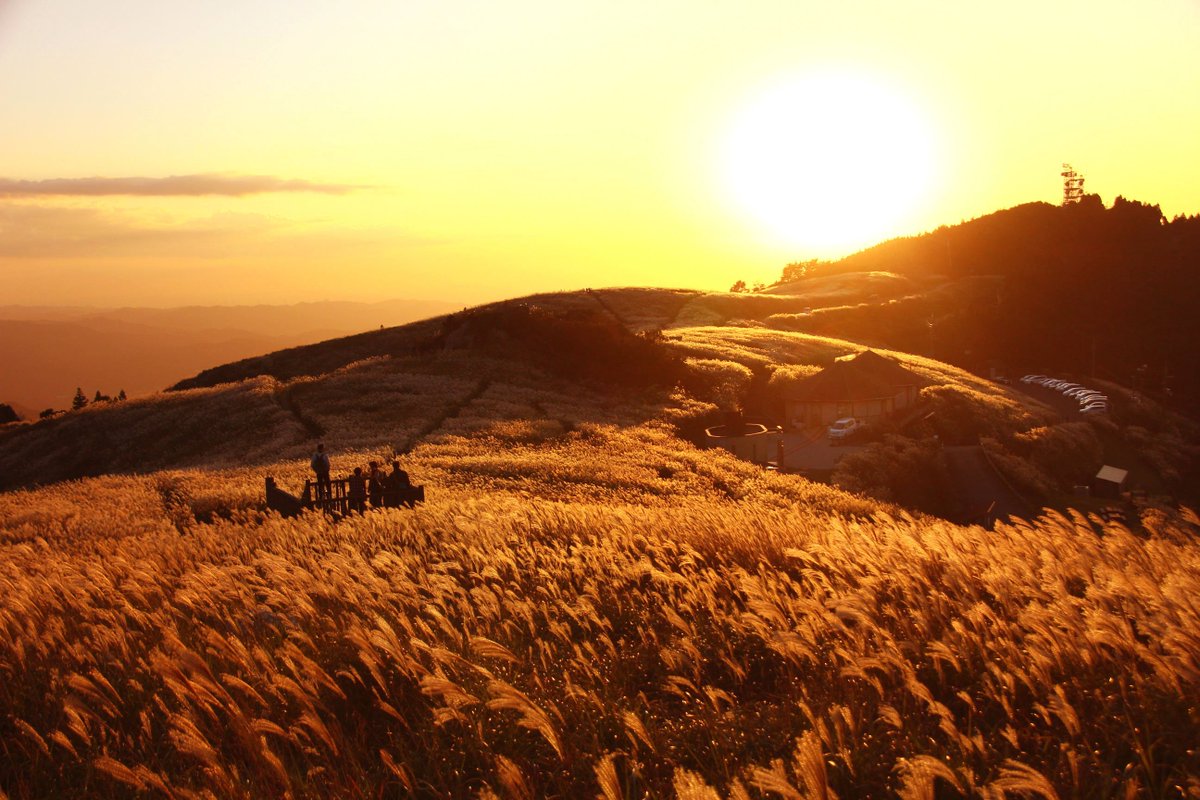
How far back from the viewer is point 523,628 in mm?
7484

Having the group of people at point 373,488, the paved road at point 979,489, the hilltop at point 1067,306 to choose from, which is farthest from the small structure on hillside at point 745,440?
the hilltop at point 1067,306

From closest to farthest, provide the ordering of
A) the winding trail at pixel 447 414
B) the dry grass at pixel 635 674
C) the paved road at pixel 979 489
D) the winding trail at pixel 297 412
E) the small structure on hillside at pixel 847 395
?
the dry grass at pixel 635 674, the winding trail at pixel 447 414, the paved road at pixel 979 489, the winding trail at pixel 297 412, the small structure on hillside at pixel 847 395

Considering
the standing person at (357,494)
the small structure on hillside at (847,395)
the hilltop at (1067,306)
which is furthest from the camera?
the hilltop at (1067,306)

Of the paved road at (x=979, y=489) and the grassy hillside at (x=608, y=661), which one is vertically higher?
the grassy hillside at (x=608, y=661)

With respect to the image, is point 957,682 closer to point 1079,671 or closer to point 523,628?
point 1079,671

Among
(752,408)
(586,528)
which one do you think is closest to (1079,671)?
(586,528)

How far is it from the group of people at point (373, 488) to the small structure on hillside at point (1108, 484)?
39.1 m

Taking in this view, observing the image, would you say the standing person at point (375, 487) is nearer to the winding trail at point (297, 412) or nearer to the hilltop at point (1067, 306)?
the winding trail at point (297, 412)

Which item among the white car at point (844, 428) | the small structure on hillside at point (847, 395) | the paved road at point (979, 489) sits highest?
the small structure on hillside at point (847, 395)

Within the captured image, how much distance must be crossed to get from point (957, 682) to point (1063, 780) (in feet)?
4.28

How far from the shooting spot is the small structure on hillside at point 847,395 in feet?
197

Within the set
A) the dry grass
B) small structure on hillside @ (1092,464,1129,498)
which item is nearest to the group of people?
the dry grass

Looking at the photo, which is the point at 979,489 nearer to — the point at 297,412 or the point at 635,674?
the point at 297,412

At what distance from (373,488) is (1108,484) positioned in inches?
1610
